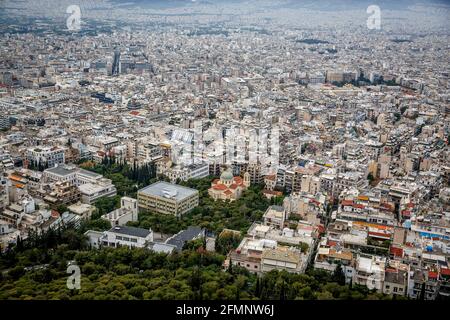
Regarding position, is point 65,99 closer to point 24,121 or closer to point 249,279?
point 24,121

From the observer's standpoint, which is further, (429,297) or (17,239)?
(17,239)

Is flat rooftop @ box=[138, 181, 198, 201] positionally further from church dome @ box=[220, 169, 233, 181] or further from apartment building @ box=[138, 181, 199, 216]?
church dome @ box=[220, 169, 233, 181]

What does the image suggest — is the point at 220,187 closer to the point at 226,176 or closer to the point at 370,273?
the point at 226,176

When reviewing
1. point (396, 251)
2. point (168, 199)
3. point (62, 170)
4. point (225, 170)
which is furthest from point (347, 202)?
point (62, 170)

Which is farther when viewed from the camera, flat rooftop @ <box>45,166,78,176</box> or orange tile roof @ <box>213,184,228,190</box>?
flat rooftop @ <box>45,166,78,176</box>

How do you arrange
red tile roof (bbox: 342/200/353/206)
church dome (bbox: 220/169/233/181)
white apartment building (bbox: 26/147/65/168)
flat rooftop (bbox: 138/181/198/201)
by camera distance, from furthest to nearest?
white apartment building (bbox: 26/147/65/168)
church dome (bbox: 220/169/233/181)
flat rooftop (bbox: 138/181/198/201)
red tile roof (bbox: 342/200/353/206)

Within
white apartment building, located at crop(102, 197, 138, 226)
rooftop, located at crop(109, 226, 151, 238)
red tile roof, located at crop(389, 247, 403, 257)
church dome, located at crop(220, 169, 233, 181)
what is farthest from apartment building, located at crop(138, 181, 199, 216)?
Answer: red tile roof, located at crop(389, 247, 403, 257)

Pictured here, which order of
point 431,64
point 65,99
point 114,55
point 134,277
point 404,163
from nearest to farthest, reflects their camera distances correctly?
1. point 134,277
2. point 404,163
3. point 65,99
4. point 431,64
5. point 114,55

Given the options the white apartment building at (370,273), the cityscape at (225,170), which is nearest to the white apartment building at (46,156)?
the cityscape at (225,170)
